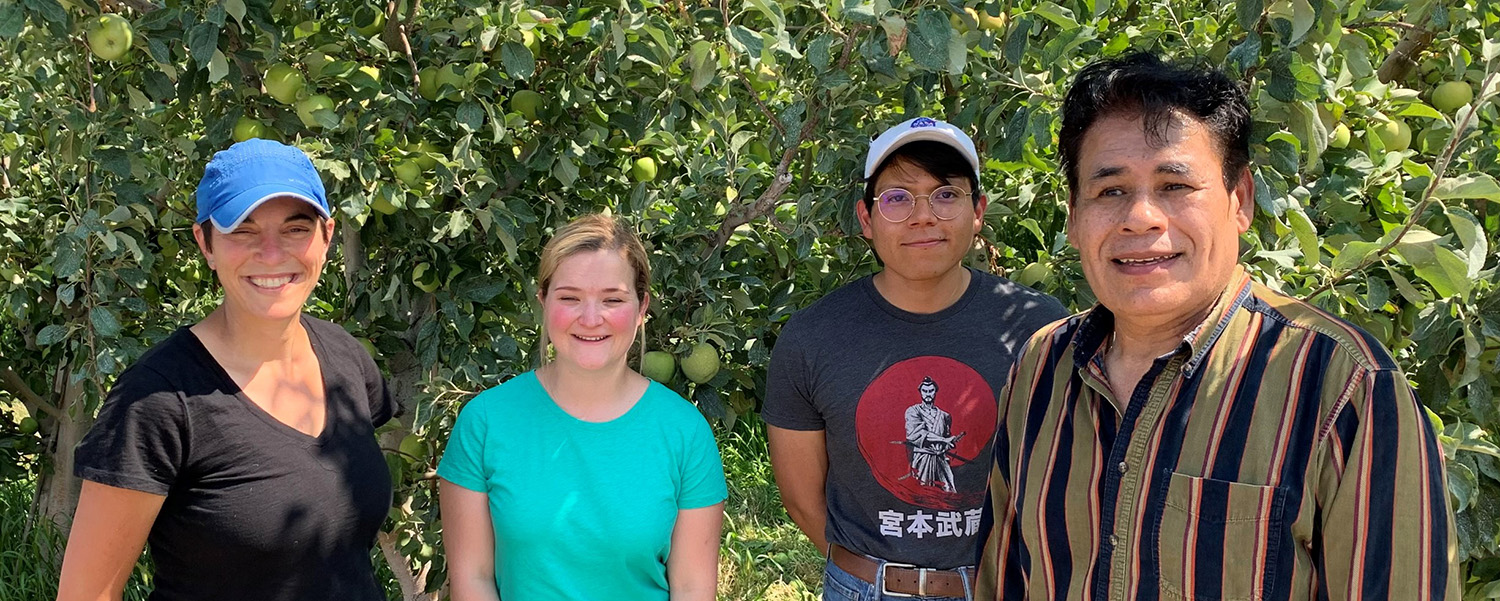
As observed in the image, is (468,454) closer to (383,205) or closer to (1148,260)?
(383,205)

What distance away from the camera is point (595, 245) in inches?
73.4

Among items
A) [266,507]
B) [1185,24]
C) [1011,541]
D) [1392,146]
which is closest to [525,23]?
[266,507]

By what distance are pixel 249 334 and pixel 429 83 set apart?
0.82 metres

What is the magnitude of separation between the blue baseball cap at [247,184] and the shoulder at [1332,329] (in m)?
1.25

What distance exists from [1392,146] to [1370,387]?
1.29 m

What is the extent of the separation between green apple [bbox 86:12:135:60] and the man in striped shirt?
1.65 meters

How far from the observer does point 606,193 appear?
2.74 m

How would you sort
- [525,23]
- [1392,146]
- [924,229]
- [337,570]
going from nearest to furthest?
[337,570], [924,229], [525,23], [1392,146]

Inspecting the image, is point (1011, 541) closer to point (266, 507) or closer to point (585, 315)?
point (585, 315)

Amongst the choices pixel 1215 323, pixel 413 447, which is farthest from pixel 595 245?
pixel 1215 323

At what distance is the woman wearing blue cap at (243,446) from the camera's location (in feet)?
5.03

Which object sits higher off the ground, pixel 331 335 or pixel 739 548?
pixel 331 335

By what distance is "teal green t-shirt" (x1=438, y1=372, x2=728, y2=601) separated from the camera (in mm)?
1763

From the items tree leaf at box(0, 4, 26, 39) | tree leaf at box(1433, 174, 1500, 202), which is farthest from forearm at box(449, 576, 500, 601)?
tree leaf at box(1433, 174, 1500, 202)
